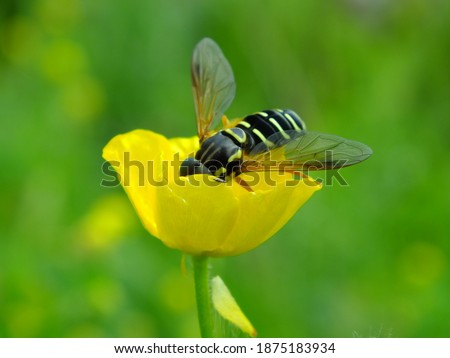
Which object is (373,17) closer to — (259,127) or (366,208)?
(366,208)

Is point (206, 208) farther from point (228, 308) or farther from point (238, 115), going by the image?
point (238, 115)

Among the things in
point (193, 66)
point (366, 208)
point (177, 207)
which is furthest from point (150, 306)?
point (177, 207)

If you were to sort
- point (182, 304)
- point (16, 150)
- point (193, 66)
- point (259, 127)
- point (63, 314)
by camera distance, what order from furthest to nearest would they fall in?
point (16, 150), point (182, 304), point (63, 314), point (193, 66), point (259, 127)

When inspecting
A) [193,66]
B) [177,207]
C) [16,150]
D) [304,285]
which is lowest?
[304,285]

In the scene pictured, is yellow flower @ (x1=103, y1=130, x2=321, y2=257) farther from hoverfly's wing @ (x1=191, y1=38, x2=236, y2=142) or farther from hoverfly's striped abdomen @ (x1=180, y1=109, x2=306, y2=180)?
hoverfly's wing @ (x1=191, y1=38, x2=236, y2=142)

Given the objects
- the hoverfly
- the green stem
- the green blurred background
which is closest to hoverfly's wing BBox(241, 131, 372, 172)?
the hoverfly
